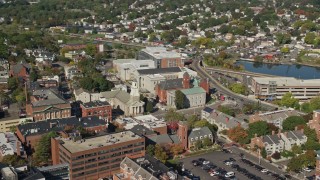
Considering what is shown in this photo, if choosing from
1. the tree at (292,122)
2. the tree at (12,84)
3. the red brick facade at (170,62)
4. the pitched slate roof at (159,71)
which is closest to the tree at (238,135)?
the tree at (292,122)

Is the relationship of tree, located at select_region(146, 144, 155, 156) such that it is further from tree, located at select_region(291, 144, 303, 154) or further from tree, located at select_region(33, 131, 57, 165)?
tree, located at select_region(291, 144, 303, 154)

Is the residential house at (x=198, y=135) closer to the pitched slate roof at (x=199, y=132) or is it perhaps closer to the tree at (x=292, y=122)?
the pitched slate roof at (x=199, y=132)

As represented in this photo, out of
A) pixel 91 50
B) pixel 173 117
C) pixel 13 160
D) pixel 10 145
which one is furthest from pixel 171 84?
pixel 91 50

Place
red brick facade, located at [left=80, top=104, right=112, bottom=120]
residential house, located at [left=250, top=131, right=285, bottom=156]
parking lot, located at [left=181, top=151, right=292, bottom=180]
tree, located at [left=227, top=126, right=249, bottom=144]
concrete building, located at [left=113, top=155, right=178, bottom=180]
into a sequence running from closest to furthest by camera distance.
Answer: concrete building, located at [left=113, top=155, right=178, bottom=180]
parking lot, located at [left=181, top=151, right=292, bottom=180]
residential house, located at [left=250, top=131, right=285, bottom=156]
tree, located at [left=227, top=126, right=249, bottom=144]
red brick facade, located at [left=80, top=104, right=112, bottom=120]

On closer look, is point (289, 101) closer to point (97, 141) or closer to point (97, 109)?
point (97, 109)

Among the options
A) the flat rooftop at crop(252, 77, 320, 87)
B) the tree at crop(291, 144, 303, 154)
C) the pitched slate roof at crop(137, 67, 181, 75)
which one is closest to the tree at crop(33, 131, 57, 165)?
the tree at crop(291, 144, 303, 154)

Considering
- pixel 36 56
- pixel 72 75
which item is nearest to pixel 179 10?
pixel 36 56

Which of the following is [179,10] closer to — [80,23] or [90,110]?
[80,23]
